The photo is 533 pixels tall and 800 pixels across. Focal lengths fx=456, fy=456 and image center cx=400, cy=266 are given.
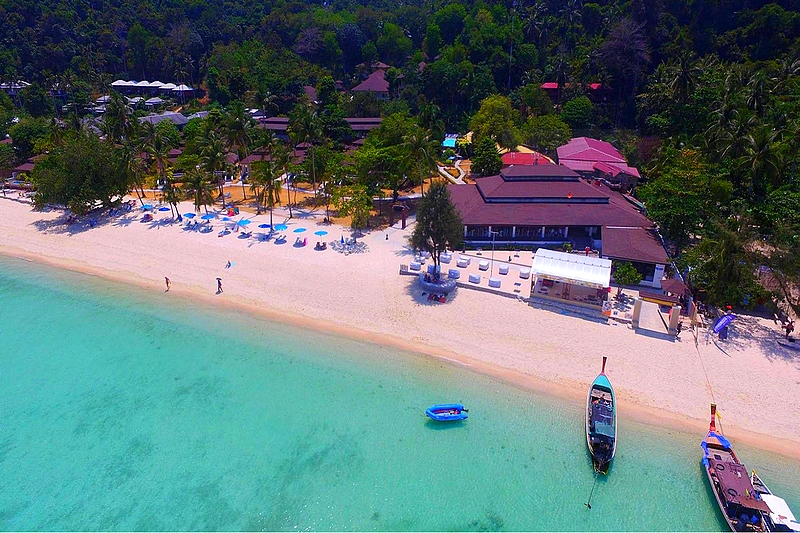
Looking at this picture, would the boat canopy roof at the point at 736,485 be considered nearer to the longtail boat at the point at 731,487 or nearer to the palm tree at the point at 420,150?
the longtail boat at the point at 731,487

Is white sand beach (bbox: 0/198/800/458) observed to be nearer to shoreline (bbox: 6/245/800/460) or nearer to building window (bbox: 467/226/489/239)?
shoreline (bbox: 6/245/800/460)

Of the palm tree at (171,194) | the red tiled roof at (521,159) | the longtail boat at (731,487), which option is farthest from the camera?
the red tiled roof at (521,159)

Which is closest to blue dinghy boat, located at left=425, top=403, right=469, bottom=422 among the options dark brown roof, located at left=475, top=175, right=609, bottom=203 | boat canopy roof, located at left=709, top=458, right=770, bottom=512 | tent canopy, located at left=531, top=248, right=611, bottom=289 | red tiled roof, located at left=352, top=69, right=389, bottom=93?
boat canopy roof, located at left=709, top=458, right=770, bottom=512

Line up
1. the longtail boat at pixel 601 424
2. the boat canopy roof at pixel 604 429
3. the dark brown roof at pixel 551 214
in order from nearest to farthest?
the longtail boat at pixel 601 424 → the boat canopy roof at pixel 604 429 → the dark brown roof at pixel 551 214

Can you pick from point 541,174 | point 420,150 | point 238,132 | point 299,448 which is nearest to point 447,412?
point 299,448

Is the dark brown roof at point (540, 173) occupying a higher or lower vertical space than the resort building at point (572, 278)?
higher

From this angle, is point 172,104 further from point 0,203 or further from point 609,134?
point 609,134

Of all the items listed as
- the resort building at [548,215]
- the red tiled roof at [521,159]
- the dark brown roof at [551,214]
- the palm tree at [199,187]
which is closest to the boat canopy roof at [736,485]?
the resort building at [548,215]
